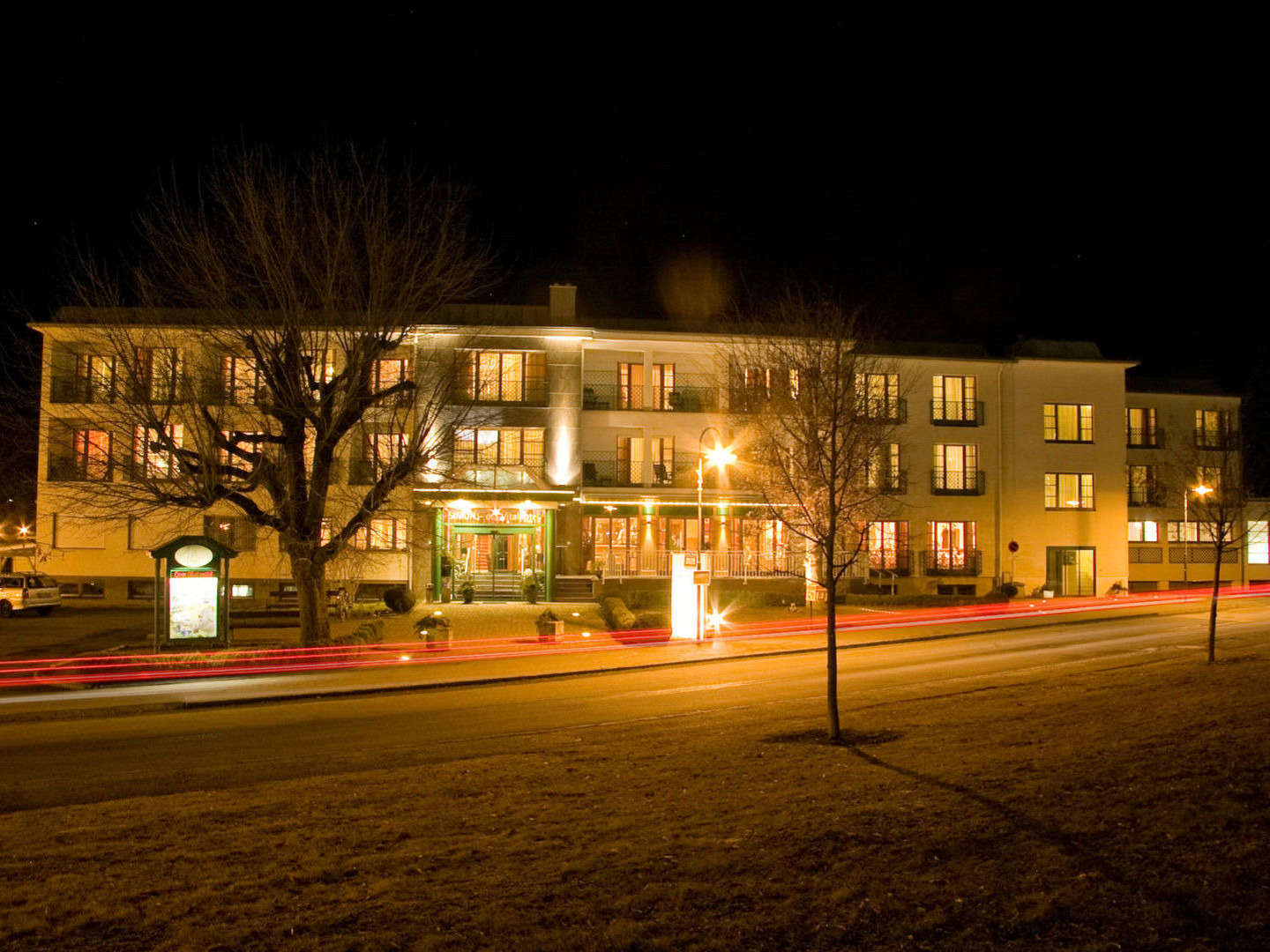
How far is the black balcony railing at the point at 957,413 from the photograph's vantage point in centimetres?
4538

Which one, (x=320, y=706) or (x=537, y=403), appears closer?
(x=320, y=706)

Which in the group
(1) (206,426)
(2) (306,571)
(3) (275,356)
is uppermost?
(3) (275,356)

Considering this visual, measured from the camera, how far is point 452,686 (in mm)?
20328

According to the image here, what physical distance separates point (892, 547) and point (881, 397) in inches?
449

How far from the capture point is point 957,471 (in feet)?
149

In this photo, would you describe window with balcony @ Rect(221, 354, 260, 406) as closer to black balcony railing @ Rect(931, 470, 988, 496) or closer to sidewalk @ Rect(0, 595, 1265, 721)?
sidewalk @ Rect(0, 595, 1265, 721)

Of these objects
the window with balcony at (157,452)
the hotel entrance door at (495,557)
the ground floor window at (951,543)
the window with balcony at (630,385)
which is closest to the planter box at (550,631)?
the window with balcony at (157,452)

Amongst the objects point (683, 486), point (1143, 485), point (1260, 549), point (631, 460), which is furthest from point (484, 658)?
point (1260, 549)

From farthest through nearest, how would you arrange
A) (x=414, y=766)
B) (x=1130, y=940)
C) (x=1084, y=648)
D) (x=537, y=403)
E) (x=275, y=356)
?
(x=537, y=403) → (x=1084, y=648) → (x=275, y=356) → (x=414, y=766) → (x=1130, y=940)

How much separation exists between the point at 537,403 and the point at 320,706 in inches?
919

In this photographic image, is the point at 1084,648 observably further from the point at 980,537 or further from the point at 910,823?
the point at 980,537

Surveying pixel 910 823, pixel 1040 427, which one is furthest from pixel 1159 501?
pixel 910 823

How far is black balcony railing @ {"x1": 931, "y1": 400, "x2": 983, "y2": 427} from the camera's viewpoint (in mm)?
45375

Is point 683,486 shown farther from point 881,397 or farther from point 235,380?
point 235,380
